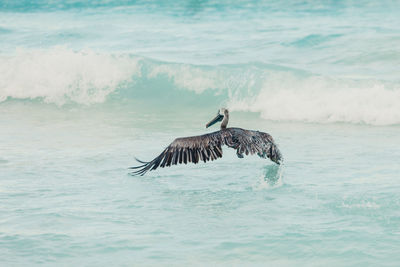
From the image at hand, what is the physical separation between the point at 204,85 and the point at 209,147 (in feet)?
25.0

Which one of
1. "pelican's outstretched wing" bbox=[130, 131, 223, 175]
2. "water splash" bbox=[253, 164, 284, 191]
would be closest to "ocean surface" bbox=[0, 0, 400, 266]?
"water splash" bbox=[253, 164, 284, 191]

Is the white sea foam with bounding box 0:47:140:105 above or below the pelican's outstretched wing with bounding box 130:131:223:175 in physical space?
above

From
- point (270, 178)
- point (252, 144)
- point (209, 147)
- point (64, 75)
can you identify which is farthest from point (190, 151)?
point (64, 75)

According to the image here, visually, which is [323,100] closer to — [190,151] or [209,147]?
[209,147]

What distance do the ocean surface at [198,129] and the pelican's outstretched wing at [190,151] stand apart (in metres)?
0.25

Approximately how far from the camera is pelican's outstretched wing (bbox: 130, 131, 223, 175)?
785 centimetres

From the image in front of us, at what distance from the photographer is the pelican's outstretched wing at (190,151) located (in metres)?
7.85

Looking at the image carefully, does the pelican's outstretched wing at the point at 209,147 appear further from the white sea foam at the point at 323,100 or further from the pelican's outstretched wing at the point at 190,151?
the white sea foam at the point at 323,100

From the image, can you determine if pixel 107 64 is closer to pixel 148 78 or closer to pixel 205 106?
pixel 148 78

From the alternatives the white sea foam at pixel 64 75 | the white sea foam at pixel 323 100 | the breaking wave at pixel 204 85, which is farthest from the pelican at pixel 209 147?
the white sea foam at pixel 64 75

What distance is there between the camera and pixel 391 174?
7988 millimetres

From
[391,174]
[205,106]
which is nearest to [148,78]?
[205,106]

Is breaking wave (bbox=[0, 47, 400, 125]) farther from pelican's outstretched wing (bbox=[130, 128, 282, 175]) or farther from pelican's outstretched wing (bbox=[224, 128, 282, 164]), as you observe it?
pelican's outstretched wing (bbox=[130, 128, 282, 175])

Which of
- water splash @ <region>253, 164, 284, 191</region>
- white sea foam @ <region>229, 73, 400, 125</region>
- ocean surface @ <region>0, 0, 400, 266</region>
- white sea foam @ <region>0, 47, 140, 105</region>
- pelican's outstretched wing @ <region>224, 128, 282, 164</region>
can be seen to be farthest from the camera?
white sea foam @ <region>0, 47, 140, 105</region>
